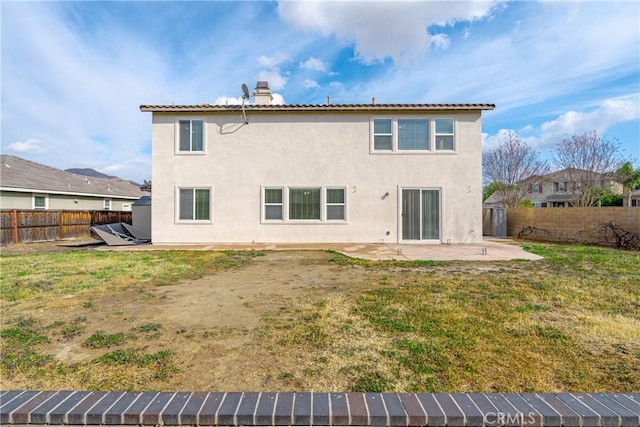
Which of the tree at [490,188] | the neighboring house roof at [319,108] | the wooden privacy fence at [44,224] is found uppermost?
the neighboring house roof at [319,108]

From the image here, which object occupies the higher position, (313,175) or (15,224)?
(313,175)

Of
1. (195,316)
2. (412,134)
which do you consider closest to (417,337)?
(195,316)

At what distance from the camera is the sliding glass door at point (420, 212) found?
12727 millimetres

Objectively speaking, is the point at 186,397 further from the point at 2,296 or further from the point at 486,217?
the point at 486,217

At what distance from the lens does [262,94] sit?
547 inches

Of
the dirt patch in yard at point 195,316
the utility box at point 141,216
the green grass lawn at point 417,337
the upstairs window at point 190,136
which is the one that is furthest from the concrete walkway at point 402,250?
the upstairs window at point 190,136

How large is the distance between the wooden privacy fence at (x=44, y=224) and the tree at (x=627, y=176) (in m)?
37.1

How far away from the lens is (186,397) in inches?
90.6

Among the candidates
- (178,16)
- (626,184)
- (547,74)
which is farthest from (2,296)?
(626,184)

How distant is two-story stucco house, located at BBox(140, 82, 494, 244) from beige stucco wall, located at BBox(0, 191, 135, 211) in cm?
1130

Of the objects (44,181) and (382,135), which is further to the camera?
(44,181)

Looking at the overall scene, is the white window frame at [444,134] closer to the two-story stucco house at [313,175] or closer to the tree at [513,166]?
the two-story stucco house at [313,175]

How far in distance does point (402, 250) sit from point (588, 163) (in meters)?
22.2

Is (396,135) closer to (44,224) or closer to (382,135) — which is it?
(382,135)
